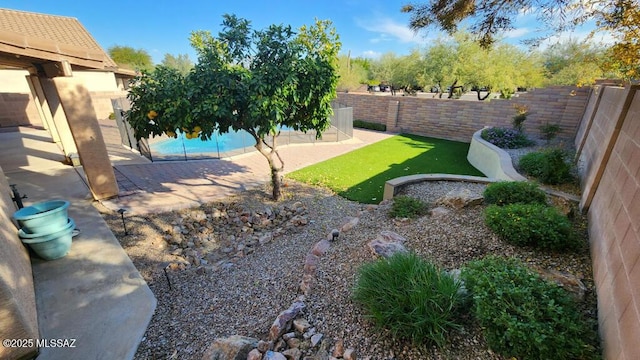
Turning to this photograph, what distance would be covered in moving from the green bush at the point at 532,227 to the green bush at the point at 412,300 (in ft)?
4.37

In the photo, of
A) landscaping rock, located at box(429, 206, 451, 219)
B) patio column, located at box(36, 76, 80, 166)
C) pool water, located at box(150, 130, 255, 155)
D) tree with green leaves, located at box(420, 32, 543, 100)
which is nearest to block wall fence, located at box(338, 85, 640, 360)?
landscaping rock, located at box(429, 206, 451, 219)

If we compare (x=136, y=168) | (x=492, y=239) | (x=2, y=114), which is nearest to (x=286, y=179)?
(x=136, y=168)

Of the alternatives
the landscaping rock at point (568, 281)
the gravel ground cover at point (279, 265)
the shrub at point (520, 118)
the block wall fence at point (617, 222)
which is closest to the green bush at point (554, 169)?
the block wall fence at point (617, 222)

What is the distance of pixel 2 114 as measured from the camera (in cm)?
1328

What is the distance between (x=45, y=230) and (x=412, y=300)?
4755 mm

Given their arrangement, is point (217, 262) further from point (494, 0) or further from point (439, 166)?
point (439, 166)

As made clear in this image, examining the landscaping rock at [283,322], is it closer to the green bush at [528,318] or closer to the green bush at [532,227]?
the green bush at [528,318]

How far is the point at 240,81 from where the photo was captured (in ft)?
16.1

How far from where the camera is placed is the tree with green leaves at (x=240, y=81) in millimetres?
4742

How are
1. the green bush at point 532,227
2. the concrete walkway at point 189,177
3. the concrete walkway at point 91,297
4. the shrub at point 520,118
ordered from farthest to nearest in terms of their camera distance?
the shrub at point 520,118, the concrete walkway at point 189,177, the green bush at point 532,227, the concrete walkway at point 91,297

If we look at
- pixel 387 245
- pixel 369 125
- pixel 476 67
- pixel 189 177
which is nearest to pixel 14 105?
pixel 189 177

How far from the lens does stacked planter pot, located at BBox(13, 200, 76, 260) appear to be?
359 centimetres

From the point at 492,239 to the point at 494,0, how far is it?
3334mm

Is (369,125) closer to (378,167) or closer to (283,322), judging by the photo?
(378,167)
